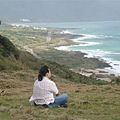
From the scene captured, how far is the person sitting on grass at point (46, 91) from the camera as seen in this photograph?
10.2m

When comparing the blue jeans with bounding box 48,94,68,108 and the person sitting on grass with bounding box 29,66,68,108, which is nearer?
the person sitting on grass with bounding box 29,66,68,108

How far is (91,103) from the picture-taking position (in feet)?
39.3

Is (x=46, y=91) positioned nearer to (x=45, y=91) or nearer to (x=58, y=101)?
(x=45, y=91)

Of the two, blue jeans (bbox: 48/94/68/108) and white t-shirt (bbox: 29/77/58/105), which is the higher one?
white t-shirt (bbox: 29/77/58/105)

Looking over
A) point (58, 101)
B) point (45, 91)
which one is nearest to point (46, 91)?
point (45, 91)

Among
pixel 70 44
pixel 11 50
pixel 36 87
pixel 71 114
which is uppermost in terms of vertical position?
pixel 70 44

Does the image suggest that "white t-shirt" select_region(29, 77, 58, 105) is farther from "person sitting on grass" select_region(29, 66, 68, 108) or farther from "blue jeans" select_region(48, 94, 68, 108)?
"blue jeans" select_region(48, 94, 68, 108)

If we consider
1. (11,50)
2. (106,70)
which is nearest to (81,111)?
(11,50)

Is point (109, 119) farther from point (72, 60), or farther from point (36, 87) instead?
point (72, 60)

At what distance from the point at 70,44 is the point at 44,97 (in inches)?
4808

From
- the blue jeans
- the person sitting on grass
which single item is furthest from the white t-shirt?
the blue jeans

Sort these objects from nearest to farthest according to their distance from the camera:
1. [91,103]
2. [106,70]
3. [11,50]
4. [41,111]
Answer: [41,111], [91,103], [11,50], [106,70]

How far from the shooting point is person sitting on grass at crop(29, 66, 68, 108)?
1025 centimetres

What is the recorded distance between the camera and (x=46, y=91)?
10250mm
